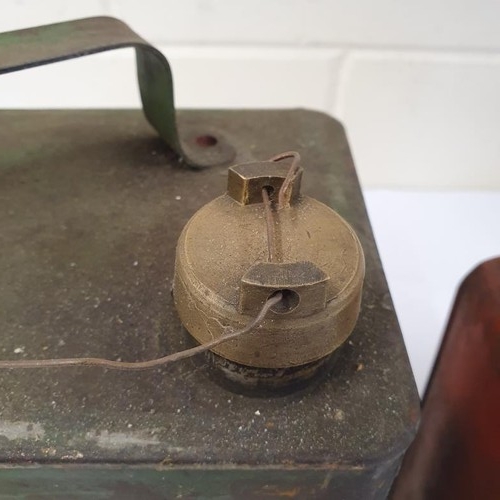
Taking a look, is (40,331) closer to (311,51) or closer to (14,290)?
(14,290)

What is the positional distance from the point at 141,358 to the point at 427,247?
0.71 metres

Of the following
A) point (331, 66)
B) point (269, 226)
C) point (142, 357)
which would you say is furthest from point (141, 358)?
point (331, 66)

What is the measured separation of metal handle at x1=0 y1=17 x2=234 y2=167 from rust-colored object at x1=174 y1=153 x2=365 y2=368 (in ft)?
0.63

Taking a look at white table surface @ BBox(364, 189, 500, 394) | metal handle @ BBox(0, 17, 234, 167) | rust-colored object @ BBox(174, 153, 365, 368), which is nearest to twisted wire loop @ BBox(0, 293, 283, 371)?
rust-colored object @ BBox(174, 153, 365, 368)

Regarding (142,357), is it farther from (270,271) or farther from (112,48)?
(112,48)

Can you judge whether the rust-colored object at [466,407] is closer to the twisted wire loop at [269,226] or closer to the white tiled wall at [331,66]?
the twisted wire loop at [269,226]

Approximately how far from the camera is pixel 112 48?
1.97 ft

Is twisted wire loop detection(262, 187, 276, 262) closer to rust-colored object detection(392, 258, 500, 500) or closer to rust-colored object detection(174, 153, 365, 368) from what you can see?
rust-colored object detection(174, 153, 365, 368)

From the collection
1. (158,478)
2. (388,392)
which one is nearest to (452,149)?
(388,392)

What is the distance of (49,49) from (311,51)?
0.50 metres

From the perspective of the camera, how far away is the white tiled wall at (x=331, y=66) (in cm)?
94

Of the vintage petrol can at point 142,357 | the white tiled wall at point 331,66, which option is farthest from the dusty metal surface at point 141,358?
the white tiled wall at point 331,66

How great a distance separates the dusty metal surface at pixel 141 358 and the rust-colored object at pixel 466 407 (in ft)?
0.51

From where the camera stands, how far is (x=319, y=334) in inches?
17.4
